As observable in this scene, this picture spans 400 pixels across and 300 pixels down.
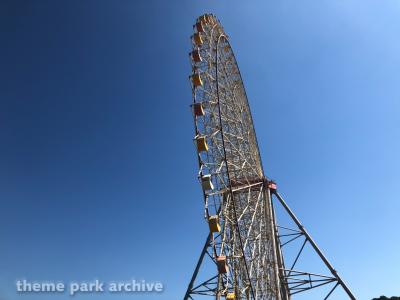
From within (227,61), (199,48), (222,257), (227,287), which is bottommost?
(227,287)

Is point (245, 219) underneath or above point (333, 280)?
above

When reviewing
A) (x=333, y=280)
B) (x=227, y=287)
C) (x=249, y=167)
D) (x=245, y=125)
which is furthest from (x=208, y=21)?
(x=333, y=280)

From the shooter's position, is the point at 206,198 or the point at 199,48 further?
the point at 199,48

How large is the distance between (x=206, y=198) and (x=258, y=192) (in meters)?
6.90

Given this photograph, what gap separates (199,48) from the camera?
23781 mm

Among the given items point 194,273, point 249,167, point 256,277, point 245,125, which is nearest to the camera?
point 256,277

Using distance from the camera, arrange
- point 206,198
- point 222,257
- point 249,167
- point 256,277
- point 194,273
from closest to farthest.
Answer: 1. point 222,257
2. point 206,198
3. point 256,277
4. point 194,273
5. point 249,167

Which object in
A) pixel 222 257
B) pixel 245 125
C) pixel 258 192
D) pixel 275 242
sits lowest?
pixel 222 257

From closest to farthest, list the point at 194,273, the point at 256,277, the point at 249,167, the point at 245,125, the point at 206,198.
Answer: the point at 206,198 → the point at 256,277 → the point at 194,273 → the point at 249,167 → the point at 245,125

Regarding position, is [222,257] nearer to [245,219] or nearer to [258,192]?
[245,219]

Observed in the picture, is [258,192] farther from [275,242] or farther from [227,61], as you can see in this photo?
[227,61]

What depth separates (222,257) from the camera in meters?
18.2

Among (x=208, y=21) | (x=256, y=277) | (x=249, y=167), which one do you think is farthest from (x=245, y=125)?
(x=256, y=277)

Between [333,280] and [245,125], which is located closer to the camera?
[333,280]
